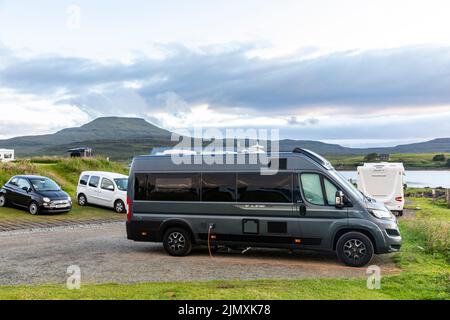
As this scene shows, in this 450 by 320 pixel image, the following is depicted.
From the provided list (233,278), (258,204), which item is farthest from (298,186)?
(233,278)

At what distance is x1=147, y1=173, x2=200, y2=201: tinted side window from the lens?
1323cm

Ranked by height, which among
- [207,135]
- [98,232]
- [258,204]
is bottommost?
[98,232]

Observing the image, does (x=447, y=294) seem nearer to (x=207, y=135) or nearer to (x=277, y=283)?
(x=277, y=283)

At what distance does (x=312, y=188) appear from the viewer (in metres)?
12.2

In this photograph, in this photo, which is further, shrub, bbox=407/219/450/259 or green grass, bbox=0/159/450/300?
shrub, bbox=407/219/450/259

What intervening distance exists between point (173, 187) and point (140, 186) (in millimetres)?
1002

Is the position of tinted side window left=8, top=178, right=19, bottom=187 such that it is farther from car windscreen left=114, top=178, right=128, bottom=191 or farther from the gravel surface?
the gravel surface

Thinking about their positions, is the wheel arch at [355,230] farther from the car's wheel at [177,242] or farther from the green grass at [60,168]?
the green grass at [60,168]

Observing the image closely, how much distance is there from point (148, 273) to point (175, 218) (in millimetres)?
2633

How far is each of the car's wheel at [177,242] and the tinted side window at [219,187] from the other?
Answer: 1.11m

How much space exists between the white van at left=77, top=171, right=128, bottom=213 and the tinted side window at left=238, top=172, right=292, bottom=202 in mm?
14425

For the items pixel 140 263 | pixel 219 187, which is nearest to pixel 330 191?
pixel 219 187

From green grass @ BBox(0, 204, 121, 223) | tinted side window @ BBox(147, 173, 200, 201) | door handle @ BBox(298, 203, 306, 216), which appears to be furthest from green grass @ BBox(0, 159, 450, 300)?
green grass @ BBox(0, 204, 121, 223)
